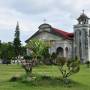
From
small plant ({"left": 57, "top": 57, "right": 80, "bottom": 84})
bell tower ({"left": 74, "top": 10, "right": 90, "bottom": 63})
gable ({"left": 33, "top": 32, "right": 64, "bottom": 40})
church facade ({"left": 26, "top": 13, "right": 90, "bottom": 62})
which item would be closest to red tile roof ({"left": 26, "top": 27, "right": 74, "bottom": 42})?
church facade ({"left": 26, "top": 13, "right": 90, "bottom": 62})

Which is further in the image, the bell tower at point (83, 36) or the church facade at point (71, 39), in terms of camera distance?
the church facade at point (71, 39)

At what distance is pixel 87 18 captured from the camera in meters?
107

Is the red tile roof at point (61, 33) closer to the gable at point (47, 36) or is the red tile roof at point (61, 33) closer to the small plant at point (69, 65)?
the gable at point (47, 36)

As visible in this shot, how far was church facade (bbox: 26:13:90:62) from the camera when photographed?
107m

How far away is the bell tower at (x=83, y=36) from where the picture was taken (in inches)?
4210

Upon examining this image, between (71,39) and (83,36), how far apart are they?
4.25 metres

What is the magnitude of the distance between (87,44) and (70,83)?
7980cm

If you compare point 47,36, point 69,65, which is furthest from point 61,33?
point 69,65

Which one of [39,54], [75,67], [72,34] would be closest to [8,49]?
[72,34]

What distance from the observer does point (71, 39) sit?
111 m

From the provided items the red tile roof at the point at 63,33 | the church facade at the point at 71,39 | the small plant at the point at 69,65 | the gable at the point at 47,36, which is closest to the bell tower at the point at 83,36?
the church facade at the point at 71,39

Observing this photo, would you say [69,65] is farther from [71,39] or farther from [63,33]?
[63,33]

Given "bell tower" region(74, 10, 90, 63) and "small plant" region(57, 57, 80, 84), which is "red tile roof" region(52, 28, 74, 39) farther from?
"small plant" region(57, 57, 80, 84)

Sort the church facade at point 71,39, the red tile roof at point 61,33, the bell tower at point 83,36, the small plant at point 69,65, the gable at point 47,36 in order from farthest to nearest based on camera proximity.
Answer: the gable at point 47,36, the red tile roof at point 61,33, the church facade at point 71,39, the bell tower at point 83,36, the small plant at point 69,65
